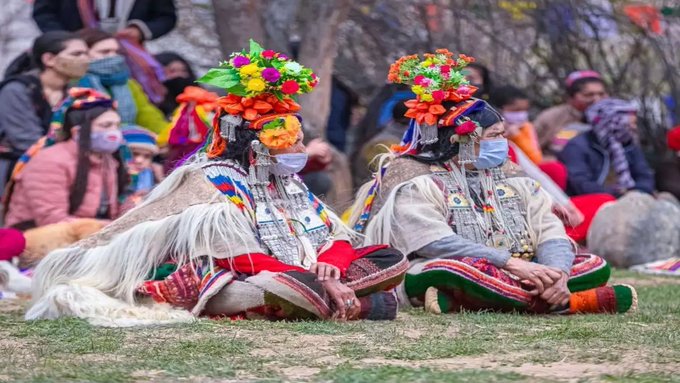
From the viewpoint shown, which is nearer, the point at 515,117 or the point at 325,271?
the point at 325,271

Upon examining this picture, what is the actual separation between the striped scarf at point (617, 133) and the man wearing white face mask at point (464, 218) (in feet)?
14.7

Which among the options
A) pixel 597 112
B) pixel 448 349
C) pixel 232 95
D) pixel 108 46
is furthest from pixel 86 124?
→ pixel 597 112

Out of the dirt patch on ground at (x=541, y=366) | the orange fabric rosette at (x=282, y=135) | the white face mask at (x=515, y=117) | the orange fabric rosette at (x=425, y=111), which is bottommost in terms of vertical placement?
the dirt patch on ground at (x=541, y=366)

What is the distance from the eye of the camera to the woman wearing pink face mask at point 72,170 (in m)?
8.64

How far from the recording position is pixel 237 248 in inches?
252

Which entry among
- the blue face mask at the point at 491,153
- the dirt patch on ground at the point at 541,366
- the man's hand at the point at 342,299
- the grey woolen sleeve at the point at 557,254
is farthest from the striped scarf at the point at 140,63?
the dirt patch on ground at the point at 541,366

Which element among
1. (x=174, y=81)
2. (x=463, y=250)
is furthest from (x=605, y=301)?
(x=174, y=81)

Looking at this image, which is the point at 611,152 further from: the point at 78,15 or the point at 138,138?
the point at 78,15

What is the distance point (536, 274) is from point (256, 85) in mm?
1646

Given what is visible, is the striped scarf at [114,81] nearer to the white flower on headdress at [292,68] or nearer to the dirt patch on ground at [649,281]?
the white flower on headdress at [292,68]

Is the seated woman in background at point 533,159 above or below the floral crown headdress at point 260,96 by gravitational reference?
below

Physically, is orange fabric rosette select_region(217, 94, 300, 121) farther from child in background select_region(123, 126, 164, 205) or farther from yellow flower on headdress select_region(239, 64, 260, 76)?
child in background select_region(123, 126, 164, 205)

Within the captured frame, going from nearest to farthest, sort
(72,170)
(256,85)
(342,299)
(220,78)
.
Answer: (342,299) → (256,85) → (220,78) → (72,170)

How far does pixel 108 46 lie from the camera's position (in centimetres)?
986
